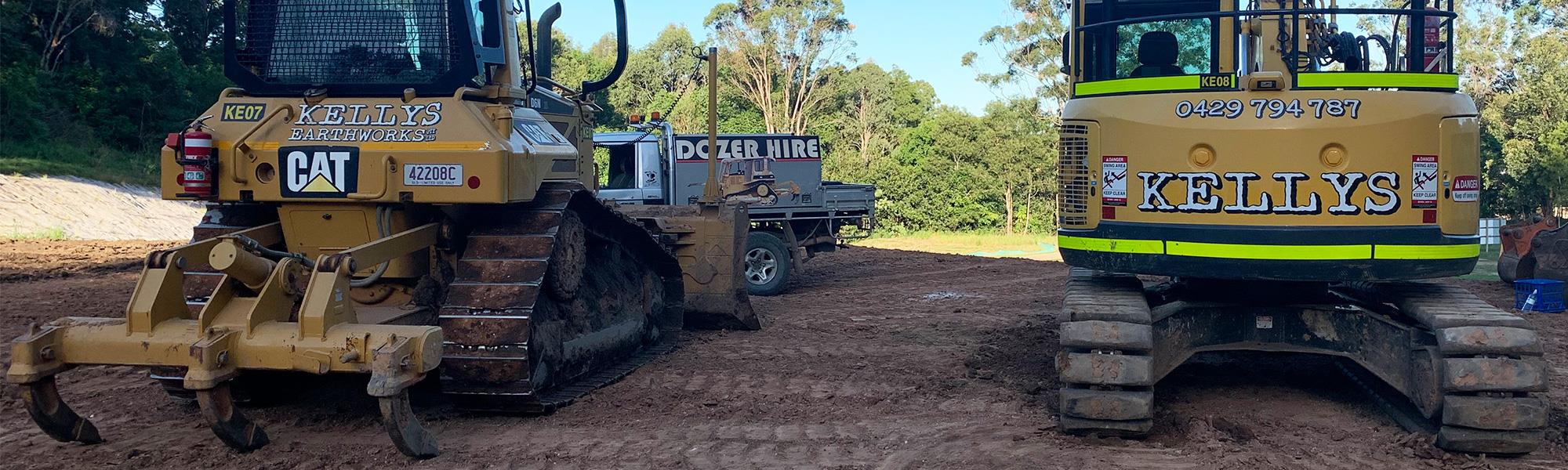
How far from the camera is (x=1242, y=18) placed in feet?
21.7

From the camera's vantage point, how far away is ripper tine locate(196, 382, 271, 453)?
17.8 ft

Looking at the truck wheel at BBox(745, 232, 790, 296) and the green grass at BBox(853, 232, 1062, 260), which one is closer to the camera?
the truck wheel at BBox(745, 232, 790, 296)

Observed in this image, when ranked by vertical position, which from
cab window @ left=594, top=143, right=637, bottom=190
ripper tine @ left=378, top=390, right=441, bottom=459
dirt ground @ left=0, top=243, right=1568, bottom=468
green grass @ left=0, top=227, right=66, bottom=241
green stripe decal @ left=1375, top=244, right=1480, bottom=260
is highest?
cab window @ left=594, top=143, right=637, bottom=190

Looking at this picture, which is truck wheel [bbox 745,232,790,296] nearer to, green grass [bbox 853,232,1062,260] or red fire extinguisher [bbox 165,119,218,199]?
green grass [bbox 853,232,1062,260]

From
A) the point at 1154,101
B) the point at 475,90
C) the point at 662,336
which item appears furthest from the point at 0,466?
the point at 1154,101

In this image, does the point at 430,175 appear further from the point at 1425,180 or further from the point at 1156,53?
the point at 1425,180

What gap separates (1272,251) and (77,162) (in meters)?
26.7

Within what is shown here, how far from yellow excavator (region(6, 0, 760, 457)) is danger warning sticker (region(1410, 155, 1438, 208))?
4.26 metres

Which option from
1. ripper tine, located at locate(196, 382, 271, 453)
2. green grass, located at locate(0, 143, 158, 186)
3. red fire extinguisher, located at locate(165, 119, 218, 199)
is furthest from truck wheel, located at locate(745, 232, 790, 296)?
green grass, located at locate(0, 143, 158, 186)

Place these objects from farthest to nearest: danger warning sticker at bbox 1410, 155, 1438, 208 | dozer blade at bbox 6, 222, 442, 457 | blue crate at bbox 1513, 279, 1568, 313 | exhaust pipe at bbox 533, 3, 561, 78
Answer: blue crate at bbox 1513, 279, 1568, 313 → exhaust pipe at bbox 533, 3, 561, 78 → danger warning sticker at bbox 1410, 155, 1438, 208 → dozer blade at bbox 6, 222, 442, 457

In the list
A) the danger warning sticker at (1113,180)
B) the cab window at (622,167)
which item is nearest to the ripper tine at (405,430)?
the danger warning sticker at (1113,180)

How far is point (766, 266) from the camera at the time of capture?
14.7 metres

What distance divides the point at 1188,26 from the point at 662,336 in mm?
4601

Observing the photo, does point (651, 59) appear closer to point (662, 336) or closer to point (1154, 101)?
point (662, 336)
